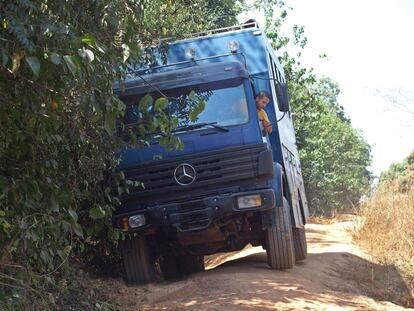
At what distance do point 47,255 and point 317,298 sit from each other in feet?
10.9

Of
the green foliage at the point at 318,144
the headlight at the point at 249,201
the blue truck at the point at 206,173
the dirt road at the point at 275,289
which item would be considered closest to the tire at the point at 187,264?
the dirt road at the point at 275,289

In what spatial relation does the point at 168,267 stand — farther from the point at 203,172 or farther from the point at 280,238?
the point at 203,172

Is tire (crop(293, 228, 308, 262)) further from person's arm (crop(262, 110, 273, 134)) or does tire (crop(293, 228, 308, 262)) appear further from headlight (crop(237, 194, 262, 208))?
headlight (crop(237, 194, 262, 208))

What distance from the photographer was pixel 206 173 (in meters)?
7.39

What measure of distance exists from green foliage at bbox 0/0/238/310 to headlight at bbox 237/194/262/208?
6.64 ft

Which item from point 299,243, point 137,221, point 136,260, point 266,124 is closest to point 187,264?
point 136,260

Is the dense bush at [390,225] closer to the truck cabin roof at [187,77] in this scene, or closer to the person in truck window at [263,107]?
the person in truck window at [263,107]

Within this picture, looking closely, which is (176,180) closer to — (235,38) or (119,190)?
(119,190)

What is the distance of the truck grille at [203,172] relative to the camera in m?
7.34

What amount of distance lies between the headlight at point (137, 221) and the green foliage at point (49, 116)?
1664 millimetres

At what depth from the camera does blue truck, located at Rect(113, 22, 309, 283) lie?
7332mm

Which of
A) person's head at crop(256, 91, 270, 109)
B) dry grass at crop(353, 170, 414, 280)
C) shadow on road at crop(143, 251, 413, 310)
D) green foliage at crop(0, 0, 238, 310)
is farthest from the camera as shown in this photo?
dry grass at crop(353, 170, 414, 280)

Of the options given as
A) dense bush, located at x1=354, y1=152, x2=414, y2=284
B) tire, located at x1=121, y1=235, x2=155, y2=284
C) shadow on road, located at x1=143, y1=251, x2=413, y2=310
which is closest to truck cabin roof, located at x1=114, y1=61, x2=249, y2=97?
tire, located at x1=121, y1=235, x2=155, y2=284

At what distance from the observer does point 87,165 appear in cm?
561
